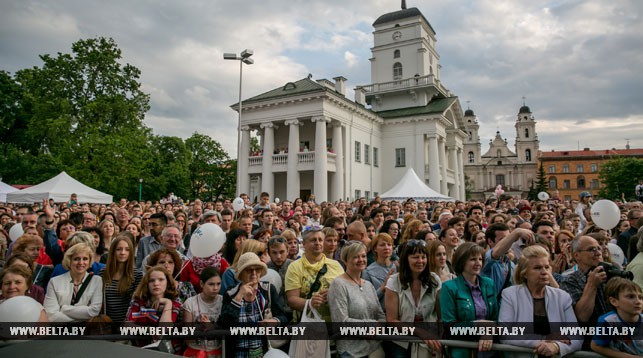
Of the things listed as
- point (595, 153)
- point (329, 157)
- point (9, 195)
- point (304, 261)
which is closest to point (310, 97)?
point (329, 157)

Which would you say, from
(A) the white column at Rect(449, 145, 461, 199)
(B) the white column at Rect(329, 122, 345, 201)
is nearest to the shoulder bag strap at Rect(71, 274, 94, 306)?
(B) the white column at Rect(329, 122, 345, 201)

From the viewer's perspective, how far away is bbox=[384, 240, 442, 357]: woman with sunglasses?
382 centimetres

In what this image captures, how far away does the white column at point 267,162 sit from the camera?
32.8 m

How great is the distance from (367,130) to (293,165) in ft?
31.3

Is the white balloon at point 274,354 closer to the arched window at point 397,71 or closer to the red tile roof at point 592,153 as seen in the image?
the arched window at point 397,71

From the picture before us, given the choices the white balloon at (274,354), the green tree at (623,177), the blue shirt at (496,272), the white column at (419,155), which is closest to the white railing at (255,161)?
the white column at (419,155)

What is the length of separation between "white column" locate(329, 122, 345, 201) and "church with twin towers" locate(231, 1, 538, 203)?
9 cm

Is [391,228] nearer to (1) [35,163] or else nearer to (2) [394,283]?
(2) [394,283]

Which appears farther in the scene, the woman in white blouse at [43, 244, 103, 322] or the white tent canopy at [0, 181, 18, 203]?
the white tent canopy at [0, 181, 18, 203]

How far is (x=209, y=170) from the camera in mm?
54938

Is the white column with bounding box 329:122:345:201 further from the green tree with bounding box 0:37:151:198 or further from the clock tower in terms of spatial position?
the green tree with bounding box 0:37:151:198

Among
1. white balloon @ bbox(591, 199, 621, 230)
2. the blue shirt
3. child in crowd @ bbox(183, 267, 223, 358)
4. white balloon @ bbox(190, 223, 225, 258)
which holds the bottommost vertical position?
child in crowd @ bbox(183, 267, 223, 358)

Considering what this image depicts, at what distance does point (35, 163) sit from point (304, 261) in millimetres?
39027

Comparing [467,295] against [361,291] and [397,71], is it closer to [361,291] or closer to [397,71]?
[361,291]
